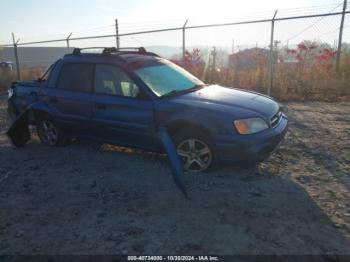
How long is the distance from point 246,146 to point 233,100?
0.80 m

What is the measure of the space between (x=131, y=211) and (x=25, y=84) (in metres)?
3.97

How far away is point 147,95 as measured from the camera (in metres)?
4.96

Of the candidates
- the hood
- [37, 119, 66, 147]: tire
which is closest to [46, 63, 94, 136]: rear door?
[37, 119, 66, 147]: tire

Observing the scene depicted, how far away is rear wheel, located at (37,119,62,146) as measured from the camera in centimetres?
627

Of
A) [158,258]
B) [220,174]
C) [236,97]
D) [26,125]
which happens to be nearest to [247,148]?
[220,174]

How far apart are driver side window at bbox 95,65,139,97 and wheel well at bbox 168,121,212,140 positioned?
0.72 metres

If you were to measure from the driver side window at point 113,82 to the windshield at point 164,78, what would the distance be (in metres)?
0.21

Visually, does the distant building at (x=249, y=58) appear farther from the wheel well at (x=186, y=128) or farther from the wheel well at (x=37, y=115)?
the wheel well at (x=186, y=128)

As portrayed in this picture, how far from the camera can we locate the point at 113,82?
17.6 feet

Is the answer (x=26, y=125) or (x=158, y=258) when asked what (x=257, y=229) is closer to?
(x=158, y=258)

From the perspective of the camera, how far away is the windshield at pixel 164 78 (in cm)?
514

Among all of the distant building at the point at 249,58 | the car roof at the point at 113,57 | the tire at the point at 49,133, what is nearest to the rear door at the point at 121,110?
the car roof at the point at 113,57

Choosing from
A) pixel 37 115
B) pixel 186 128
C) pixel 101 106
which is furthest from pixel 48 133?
pixel 186 128

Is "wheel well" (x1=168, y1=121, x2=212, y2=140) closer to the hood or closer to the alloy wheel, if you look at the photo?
the alloy wheel
